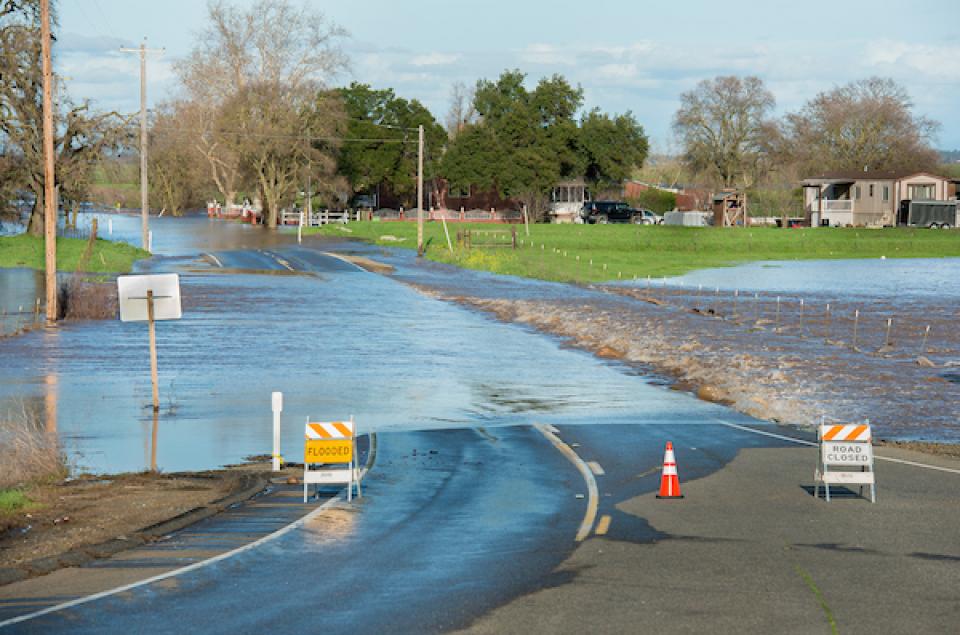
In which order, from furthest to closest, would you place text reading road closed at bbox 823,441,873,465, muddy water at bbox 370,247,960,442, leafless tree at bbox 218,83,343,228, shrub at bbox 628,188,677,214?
1. shrub at bbox 628,188,677,214
2. leafless tree at bbox 218,83,343,228
3. muddy water at bbox 370,247,960,442
4. text reading road closed at bbox 823,441,873,465

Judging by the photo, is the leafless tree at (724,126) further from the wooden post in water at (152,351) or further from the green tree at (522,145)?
the wooden post in water at (152,351)

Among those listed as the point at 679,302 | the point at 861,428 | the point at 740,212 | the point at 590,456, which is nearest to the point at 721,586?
the point at 861,428

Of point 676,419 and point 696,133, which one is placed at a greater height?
point 696,133

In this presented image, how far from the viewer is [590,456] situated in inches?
830

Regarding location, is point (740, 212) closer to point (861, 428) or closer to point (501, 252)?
point (501, 252)

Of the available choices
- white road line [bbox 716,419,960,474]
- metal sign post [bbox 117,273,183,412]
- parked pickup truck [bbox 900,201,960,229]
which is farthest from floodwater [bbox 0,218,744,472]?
parked pickup truck [bbox 900,201,960,229]

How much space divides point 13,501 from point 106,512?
3.92 ft

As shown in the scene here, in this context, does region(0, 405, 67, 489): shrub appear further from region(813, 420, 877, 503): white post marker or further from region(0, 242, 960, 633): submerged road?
region(813, 420, 877, 503): white post marker

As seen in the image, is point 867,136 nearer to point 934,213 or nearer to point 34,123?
point 934,213

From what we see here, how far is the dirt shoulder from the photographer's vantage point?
14.3 metres

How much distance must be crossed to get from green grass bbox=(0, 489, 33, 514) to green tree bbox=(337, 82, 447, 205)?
104 m

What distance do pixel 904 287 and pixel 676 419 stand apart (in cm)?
4292

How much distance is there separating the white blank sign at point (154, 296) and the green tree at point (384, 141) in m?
95.4

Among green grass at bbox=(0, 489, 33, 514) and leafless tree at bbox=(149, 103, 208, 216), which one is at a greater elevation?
leafless tree at bbox=(149, 103, 208, 216)
